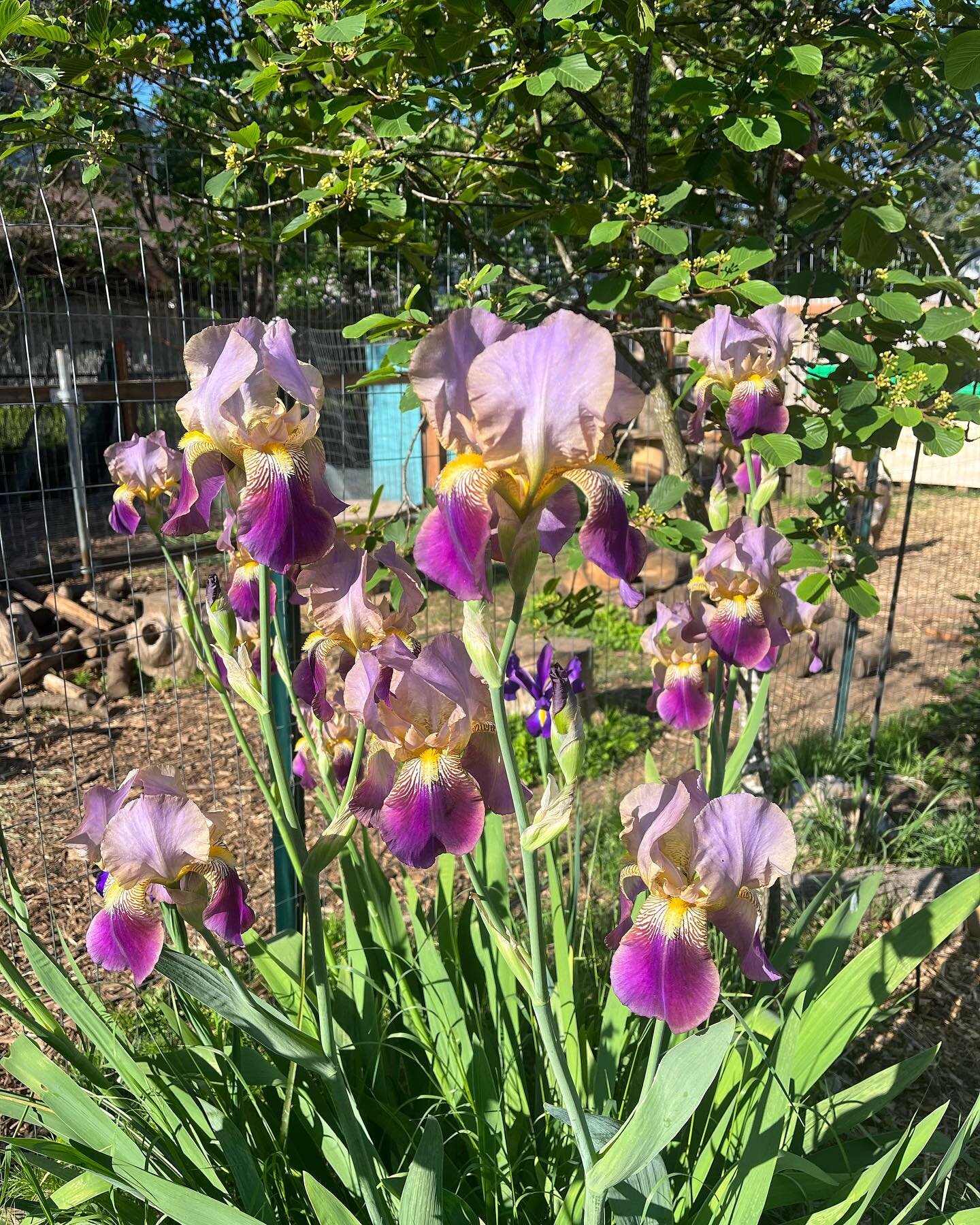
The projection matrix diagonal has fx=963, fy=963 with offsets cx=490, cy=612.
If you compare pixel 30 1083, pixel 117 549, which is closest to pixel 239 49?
pixel 30 1083

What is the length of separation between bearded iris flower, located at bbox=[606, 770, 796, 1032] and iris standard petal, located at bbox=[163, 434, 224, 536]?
2.33 ft

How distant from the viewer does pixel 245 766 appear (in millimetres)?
4820

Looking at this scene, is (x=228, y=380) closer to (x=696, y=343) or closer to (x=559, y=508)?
(x=559, y=508)

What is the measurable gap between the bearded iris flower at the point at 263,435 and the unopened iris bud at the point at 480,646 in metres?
0.24

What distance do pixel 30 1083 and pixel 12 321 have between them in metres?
9.95

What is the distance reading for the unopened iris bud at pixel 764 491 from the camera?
222 cm

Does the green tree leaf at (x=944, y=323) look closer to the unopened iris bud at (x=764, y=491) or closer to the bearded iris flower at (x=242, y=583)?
the unopened iris bud at (x=764, y=491)

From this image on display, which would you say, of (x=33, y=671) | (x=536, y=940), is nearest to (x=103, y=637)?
(x=33, y=671)

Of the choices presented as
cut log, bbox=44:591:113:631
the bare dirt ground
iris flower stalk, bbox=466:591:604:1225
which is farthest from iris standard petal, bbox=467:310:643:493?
cut log, bbox=44:591:113:631

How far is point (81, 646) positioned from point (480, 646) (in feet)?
19.5

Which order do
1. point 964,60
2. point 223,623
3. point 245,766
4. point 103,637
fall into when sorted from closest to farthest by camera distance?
1. point 223,623
2. point 964,60
3. point 245,766
4. point 103,637

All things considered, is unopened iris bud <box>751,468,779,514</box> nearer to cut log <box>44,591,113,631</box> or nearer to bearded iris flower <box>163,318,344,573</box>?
bearded iris flower <box>163,318,344,573</box>

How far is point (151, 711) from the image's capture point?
5531 mm

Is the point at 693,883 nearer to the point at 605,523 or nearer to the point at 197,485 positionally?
the point at 605,523
